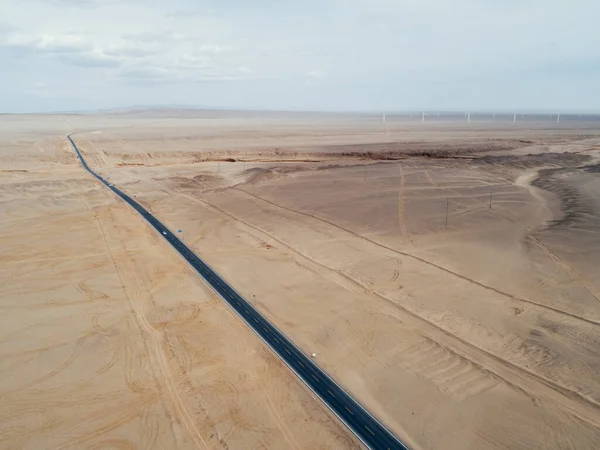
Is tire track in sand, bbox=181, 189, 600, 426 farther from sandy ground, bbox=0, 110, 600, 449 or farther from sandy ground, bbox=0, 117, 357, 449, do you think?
sandy ground, bbox=0, 117, 357, 449

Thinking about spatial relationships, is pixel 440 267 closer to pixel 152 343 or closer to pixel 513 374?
pixel 513 374

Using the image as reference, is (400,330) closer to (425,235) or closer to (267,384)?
(267,384)

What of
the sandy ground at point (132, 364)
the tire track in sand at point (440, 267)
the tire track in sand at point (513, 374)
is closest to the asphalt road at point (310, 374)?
the sandy ground at point (132, 364)

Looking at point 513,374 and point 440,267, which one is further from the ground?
point 440,267

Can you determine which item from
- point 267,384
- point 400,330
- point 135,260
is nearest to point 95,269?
point 135,260

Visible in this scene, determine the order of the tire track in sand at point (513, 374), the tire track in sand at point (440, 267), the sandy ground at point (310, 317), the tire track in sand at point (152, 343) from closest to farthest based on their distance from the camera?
the tire track in sand at point (152, 343) < the sandy ground at point (310, 317) < the tire track in sand at point (513, 374) < the tire track in sand at point (440, 267)

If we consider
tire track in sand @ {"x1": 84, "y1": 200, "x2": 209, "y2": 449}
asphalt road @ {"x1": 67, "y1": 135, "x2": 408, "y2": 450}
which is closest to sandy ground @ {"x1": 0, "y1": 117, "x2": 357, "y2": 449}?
tire track in sand @ {"x1": 84, "y1": 200, "x2": 209, "y2": 449}

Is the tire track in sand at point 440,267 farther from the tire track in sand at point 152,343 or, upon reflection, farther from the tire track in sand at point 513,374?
the tire track in sand at point 152,343

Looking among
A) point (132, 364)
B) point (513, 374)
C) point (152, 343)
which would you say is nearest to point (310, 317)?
point (152, 343)
